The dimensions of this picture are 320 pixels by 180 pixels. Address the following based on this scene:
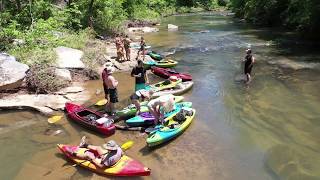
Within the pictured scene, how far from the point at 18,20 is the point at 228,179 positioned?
20313mm

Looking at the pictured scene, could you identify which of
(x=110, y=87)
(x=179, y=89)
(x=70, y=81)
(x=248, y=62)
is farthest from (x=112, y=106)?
(x=248, y=62)

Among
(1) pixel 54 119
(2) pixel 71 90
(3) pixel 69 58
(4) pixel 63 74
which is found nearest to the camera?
(1) pixel 54 119

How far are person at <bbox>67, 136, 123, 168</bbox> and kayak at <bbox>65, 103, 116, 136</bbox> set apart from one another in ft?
5.73

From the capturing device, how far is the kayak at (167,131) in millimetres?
11367

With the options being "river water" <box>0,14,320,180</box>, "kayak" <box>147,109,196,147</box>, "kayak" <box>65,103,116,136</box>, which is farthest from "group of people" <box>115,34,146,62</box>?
"kayak" <box>147,109,196,147</box>

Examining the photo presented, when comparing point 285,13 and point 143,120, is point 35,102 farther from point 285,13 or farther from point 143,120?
point 285,13

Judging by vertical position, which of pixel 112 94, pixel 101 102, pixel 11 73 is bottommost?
Result: pixel 101 102

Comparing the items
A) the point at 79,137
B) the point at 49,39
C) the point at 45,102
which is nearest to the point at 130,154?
the point at 79,137

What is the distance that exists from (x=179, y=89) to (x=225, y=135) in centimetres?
463

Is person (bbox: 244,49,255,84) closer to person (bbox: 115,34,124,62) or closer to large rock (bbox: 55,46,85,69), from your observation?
person (bbox: 115,34,124,62)

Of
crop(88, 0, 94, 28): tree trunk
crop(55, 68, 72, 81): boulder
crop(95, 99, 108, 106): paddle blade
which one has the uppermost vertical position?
crop(88, 0, 94, 28): tree trunk

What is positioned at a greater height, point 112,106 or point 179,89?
point 112,106

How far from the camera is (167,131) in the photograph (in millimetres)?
11875

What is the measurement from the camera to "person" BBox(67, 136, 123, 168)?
991cm
